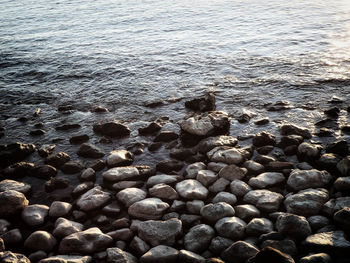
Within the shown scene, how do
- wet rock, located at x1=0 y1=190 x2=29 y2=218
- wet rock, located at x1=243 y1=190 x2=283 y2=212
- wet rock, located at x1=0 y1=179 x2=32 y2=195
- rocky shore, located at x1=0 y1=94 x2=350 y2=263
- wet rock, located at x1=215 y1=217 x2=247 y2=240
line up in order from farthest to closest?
wet rock, located at x1=0 y1=179 x2=32 y2=195
wet rock, located at x1=0 y1=190 x2=29 y2=218
wet rock, located at x1=243 y1=190 x2=283 y2=212
wet rock, located at x1=215 y1=217 x2=247 y2=240
rocky shore, located at x1=0 y1=94 x2=350 y2=263

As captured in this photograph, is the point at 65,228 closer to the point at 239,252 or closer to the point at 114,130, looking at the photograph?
the point at 239,252

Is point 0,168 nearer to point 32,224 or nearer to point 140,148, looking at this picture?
point 32,224

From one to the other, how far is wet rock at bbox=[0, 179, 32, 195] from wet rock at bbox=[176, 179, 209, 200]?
1951mm

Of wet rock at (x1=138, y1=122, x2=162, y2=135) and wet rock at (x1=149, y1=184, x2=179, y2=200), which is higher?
wet rock at (x1=138, y1=122, x2=162, y2=135)

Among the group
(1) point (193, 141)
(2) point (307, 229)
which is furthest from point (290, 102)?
(2) point (307, 229)

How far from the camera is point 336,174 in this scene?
12.6 feet

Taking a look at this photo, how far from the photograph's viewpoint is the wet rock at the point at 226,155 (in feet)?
13.6

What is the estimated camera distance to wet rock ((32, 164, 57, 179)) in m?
4.21

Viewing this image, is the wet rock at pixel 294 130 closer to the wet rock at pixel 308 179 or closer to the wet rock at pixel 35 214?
the wet rock at pixel 308 179

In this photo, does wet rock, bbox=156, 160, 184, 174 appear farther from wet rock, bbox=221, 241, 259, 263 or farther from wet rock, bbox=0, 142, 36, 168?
wet rock, bbox=0, 142, 36, 168

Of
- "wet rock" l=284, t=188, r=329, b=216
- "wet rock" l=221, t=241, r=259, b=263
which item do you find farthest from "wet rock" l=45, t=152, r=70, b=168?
"wet rock" l=284, t=188, r=329, b=216

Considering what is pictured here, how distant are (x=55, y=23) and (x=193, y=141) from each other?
13.8m

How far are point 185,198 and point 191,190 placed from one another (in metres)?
0.12

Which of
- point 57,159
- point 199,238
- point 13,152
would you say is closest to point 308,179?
point 199,238
